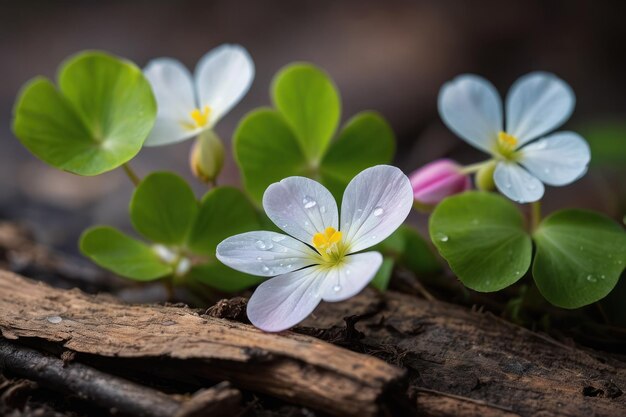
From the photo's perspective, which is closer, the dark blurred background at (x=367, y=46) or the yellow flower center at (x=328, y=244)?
the yellow flower center at (x=328, y=244)

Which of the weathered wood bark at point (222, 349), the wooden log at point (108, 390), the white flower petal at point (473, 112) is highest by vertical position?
the white flower petal at point (473, 112)

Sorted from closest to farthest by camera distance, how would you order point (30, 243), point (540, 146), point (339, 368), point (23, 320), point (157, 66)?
point (339, 368)
point (23, 320)
point (540, 146)
point (157, 66)
point (30, 243)

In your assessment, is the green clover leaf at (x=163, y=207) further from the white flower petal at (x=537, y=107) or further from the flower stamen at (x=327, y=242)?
the white flower petal at (x=537, y=107)

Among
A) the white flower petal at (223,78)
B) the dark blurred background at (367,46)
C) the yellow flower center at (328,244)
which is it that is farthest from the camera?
the dark blurred background at (367,46)

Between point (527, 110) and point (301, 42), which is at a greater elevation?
point (301, 42)

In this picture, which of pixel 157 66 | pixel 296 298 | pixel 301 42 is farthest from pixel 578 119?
pixel 296 298

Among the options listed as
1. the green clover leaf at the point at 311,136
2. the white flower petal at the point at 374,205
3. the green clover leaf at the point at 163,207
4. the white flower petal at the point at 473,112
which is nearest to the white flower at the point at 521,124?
the white flower petal at the point at 473,112

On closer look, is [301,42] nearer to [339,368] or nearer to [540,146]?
[540,146]

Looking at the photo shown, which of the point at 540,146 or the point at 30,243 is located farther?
the point at 30,243
